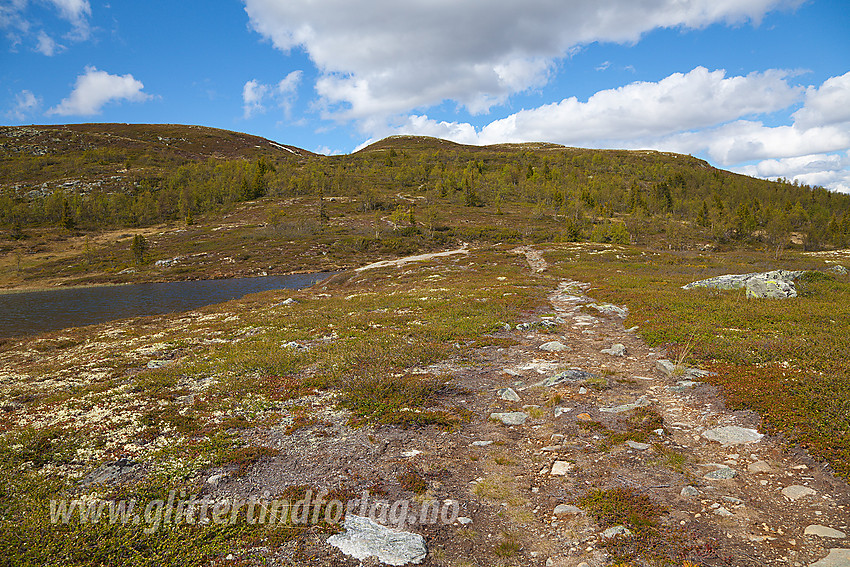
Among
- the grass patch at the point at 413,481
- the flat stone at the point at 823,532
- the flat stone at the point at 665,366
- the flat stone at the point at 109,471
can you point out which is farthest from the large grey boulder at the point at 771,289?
the flat stone at the point at 109,471

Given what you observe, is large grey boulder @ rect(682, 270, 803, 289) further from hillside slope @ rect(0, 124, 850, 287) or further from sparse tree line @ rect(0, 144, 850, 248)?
sparse tree line @ rect(0, 144, 850, 248)

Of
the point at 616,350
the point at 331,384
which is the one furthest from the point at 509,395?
the point at 616,350

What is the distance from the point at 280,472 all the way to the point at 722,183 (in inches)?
9252

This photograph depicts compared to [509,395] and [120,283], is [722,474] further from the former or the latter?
[120,283]

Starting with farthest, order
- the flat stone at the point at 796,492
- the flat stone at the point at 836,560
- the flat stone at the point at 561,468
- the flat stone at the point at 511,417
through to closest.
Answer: the flat stone at the point at 511,417, the flat stone at the point at 561,468, the flat stone at the point at 796,492, the flat stone at the point at 836,560

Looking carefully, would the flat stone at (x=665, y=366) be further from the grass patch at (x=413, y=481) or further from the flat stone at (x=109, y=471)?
the flat stone at (x=109, y=471)

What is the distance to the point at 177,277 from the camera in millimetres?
82188

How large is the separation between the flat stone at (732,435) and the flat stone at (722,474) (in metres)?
1.28

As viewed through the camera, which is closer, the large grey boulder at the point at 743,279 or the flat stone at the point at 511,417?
the flat stone at the point at 511,417

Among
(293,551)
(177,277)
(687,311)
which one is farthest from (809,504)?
(177,277)

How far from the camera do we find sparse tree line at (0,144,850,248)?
12262 centimetres

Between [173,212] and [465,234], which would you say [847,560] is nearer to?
[465,234]

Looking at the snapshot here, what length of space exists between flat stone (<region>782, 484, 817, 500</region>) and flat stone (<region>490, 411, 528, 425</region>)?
18.1 ft

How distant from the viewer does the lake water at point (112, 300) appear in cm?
4634
